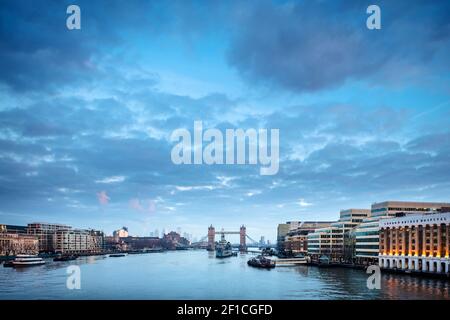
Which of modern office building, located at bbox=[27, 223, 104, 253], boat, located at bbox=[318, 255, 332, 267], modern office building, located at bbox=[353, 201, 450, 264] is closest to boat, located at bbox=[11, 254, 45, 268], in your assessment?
boat, located at bbox=[318, 255, 332, 267]

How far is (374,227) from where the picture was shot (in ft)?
253

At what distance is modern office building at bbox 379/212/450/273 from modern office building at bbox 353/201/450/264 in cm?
350

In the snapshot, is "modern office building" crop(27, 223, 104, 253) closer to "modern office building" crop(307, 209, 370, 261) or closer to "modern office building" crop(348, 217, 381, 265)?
"modern office building" crop(307, 209, 370, 261)

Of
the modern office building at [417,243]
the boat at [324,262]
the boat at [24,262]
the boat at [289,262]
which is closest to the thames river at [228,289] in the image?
the modern office building at [417,243]

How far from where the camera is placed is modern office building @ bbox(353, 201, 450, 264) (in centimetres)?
7575

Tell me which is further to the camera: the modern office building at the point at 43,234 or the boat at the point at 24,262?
the modern office building at the point at 43,234

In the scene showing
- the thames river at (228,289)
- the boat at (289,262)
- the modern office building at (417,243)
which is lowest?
the boat at (289,262)

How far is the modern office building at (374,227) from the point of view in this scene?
2982 inches

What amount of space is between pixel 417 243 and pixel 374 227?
48.9 feet

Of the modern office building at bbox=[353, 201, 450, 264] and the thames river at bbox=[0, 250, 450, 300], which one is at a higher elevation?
the modern office building at bbox=[353, 201, 450, 264]

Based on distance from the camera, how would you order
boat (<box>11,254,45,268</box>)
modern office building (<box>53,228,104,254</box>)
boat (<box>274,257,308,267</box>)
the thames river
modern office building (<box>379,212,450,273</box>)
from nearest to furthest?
the thames river → modern office building (<box>379,212,450,273</box>) → boat (<box>11,254,45,268</box>) → boat (<box>274,257,308,267</box>) → modern office building (<box>53,228,104,254</box>)

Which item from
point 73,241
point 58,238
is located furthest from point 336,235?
point 73,241

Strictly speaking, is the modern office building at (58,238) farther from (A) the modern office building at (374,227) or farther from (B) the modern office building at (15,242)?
(A) the modern office building at (374,227)

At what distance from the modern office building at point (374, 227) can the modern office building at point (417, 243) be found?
3503 mm
